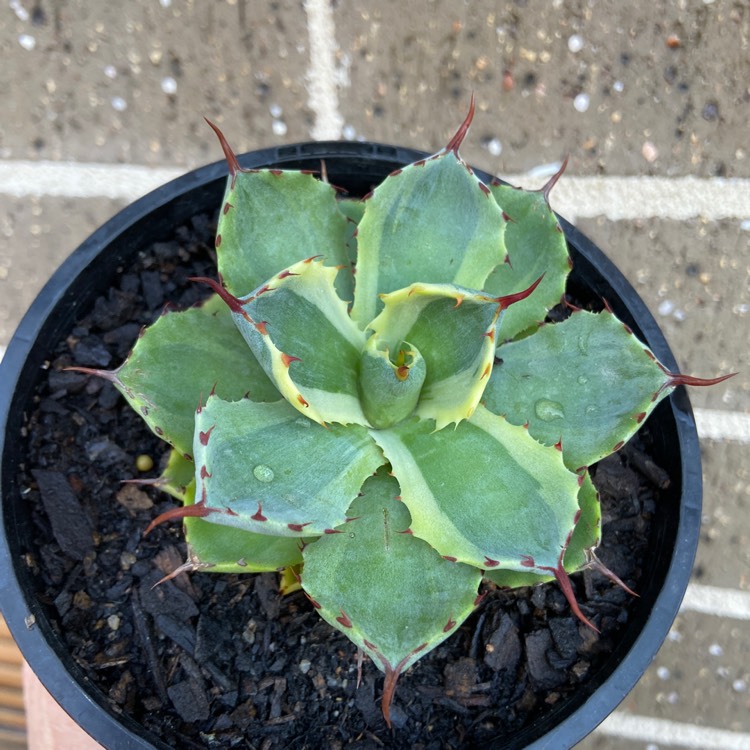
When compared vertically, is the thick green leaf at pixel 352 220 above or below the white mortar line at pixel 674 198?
above

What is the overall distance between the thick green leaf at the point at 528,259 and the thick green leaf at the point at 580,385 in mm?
39

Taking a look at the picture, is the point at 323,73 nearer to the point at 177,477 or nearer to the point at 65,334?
the point at 65,334

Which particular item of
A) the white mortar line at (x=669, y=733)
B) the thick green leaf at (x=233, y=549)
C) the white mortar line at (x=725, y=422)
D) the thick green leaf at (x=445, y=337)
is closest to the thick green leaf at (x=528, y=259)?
the thick green leaf at (x=445, y=337)

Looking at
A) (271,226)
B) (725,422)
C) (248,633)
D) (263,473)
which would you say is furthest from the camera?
(725,422)

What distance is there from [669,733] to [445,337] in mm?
898

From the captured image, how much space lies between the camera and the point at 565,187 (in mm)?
1223

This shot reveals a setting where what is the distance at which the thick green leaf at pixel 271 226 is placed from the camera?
0.74m

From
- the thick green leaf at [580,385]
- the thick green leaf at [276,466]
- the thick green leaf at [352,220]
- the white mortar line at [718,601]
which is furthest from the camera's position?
the white mortar line at [718,601]

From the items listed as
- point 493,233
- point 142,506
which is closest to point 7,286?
point 142,506

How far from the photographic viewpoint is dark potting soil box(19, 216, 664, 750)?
33.6 inches

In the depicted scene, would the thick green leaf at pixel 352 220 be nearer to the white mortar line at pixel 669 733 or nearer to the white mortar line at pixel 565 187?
the white mortar line at pixel 565 187

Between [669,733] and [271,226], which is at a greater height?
[271,226]

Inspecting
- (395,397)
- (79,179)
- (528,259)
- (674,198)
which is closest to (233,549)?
(395,397)

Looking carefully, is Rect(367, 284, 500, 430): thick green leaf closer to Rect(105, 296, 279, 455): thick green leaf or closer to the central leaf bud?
the central leaf bud
